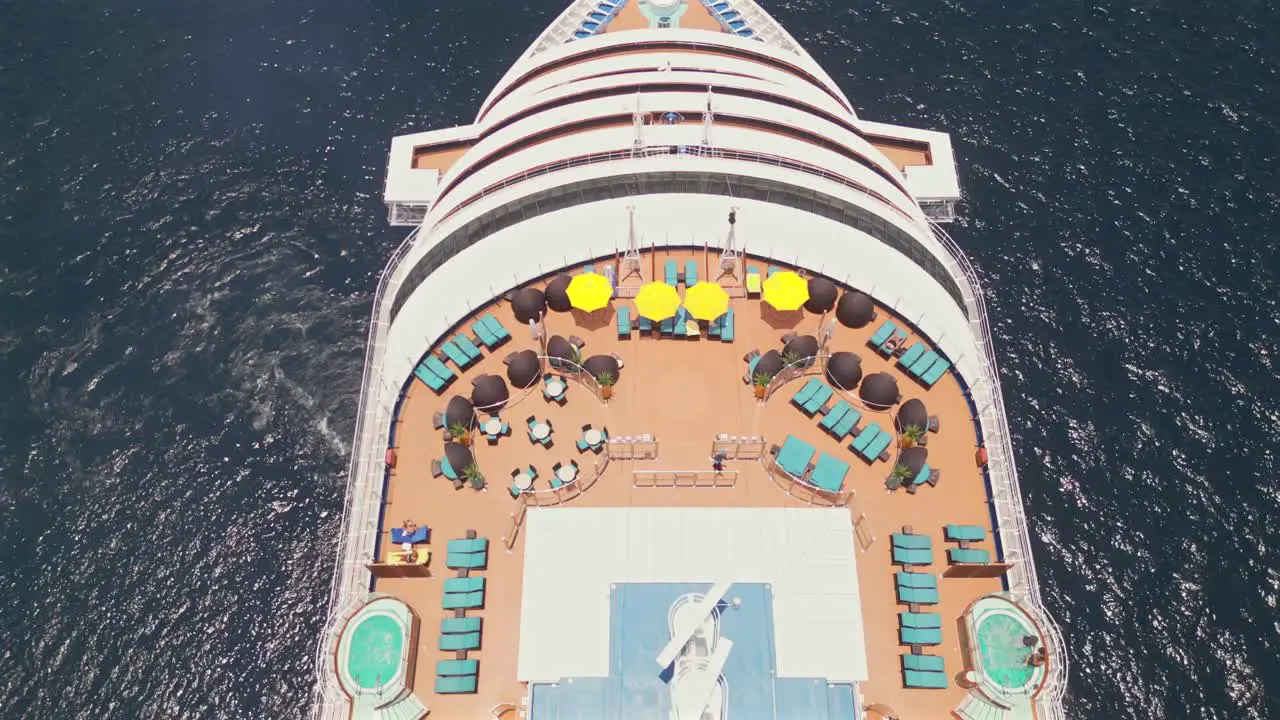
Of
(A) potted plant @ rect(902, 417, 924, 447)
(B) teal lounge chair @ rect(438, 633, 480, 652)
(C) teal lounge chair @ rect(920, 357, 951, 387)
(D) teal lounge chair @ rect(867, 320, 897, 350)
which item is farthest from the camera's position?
(D) teal lounge chair @ rect(867, 320, 897, 350)

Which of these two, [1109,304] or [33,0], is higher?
[33,0]

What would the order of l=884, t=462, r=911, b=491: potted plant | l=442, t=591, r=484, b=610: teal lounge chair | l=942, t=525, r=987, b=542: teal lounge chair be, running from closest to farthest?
l=442, t=591, r=484, b=610: teal lounge chair < l=942, t=525, r=987, b=542: teal lounge chair < l=884, t=462, r=911, b=491: potted plant

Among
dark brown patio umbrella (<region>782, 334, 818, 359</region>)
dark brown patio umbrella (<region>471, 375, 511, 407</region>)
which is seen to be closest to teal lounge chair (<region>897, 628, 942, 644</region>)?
dark brown patio umbrella (<region>782, 334, 818, 359</region>)

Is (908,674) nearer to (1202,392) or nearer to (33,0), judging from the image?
(1202,392)

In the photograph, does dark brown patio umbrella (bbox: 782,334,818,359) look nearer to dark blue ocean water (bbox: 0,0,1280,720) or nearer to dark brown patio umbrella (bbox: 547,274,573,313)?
dark brown patio umbrella (bbox: 547,274,573,313)

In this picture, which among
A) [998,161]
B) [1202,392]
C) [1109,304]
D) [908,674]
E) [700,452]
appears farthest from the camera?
[998,161]

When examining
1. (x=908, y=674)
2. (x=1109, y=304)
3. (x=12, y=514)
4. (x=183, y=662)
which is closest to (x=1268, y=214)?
(x=1109, y=304)

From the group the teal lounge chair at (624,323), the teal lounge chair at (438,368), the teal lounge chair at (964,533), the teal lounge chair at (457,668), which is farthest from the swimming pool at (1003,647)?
the teal lounge chair at (438,368)

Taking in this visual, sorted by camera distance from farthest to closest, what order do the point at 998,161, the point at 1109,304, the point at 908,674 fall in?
the point at 998,161
the point at 1109,304
the point at 908,674
